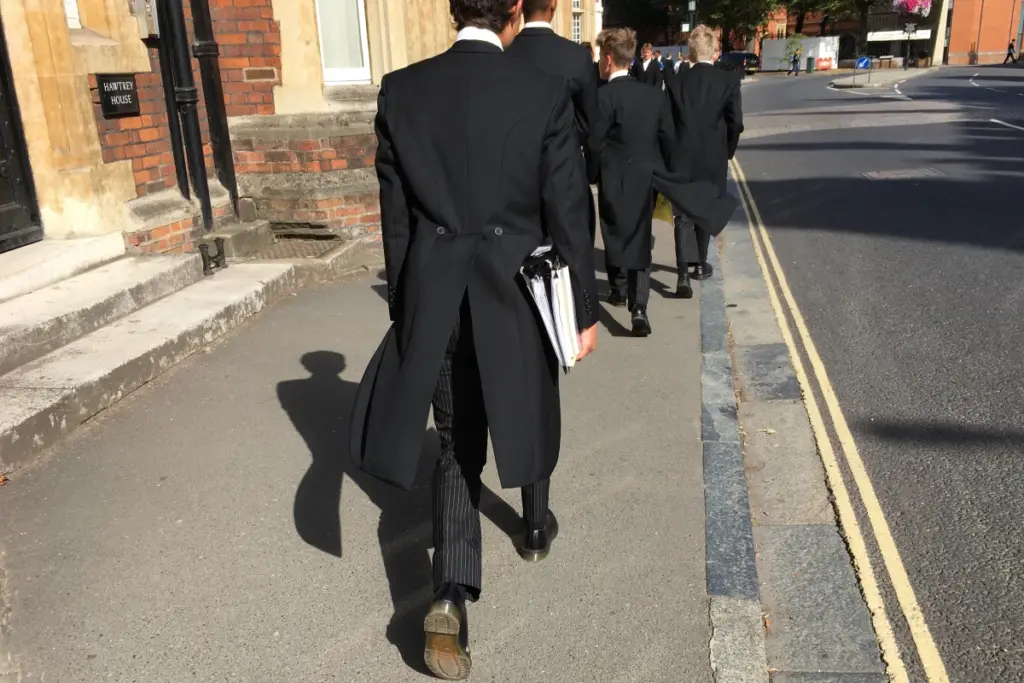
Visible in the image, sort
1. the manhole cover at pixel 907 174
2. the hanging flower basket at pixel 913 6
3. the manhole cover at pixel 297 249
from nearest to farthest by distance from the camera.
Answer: the manhole cover at pixel 297 249 → the manhole cover at pixel 907 174 → the hanging flower basket at pixel 913 6

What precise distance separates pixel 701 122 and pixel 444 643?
18.2 ft

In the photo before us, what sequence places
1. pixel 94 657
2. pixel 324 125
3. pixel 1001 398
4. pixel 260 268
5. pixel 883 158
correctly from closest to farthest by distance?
1. pixel 94 657
2. pixel 1001 398
3. pixel 260 268
4. pixel 324 125
5. pixel 883 158

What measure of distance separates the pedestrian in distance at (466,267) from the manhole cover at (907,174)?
11.6m

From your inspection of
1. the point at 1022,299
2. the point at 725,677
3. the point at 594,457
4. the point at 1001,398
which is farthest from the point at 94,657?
the point at 1022,299

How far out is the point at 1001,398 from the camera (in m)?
4.93

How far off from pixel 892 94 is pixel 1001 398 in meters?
32.9

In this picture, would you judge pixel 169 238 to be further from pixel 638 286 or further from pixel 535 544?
pixel 535 544

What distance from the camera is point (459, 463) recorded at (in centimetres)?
291

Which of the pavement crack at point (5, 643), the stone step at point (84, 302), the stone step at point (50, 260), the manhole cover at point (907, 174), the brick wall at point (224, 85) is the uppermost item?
the brick wall at point (224, 85)

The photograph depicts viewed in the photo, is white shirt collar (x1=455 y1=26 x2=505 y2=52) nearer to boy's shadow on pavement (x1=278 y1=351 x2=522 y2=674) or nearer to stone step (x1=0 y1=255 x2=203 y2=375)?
boy's shadow on pavement (x1=278 y1=351 x2=522 y2=674)

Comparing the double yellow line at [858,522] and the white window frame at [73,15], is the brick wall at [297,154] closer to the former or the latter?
the white window frame at [73,15]

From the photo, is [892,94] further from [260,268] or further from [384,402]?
[384,402]

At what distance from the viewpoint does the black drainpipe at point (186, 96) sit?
707 cm

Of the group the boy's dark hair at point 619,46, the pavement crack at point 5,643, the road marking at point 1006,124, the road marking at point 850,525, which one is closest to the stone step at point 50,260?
the pavement crack at point 5,643
